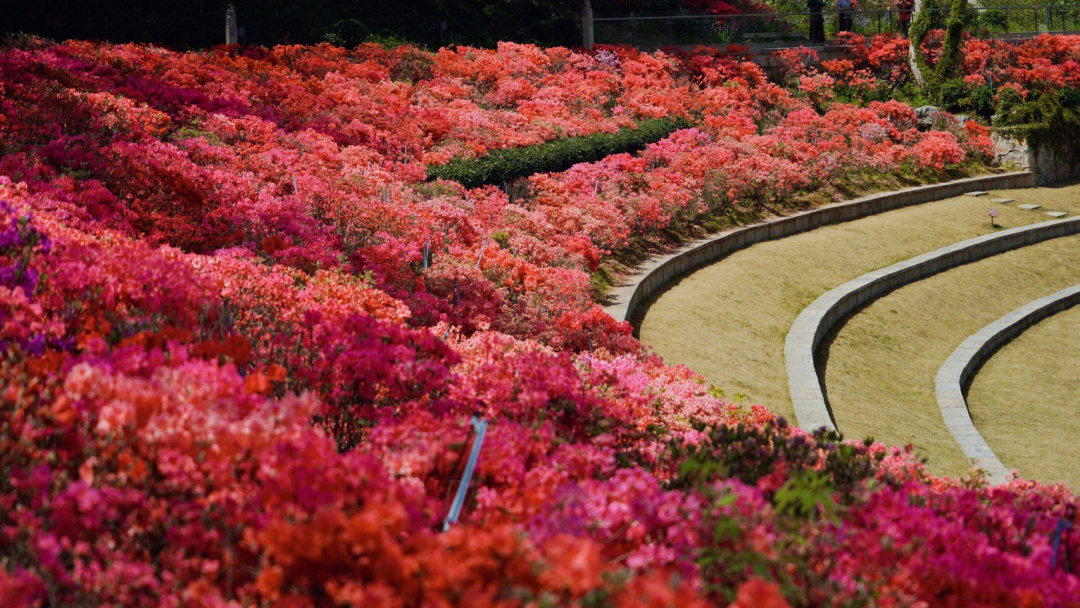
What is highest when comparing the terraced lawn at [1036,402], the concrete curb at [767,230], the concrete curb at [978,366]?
the concrete curb at [767,230]

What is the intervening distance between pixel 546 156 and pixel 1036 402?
7858mm

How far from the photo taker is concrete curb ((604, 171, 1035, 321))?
11703mm

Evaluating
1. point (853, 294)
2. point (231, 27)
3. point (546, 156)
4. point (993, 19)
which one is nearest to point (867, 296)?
point (853, 294)

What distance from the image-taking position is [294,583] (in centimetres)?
267

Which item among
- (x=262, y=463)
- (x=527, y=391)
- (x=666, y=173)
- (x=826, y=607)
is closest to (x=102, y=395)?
(x=262, y=463)

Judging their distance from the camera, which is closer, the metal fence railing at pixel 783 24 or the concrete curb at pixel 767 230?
the concrete curb at pixel 767 230

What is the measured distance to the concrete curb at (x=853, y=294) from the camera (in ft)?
29.6

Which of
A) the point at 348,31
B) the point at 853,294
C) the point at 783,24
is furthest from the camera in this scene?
the point at 783,24

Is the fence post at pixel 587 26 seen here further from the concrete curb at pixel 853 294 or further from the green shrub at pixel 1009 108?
the concrete curb at pixel 853 294

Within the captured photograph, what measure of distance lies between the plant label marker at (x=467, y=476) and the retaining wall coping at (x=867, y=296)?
5.09m

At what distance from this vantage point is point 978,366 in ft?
39.5

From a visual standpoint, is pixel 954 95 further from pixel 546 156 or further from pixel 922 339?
pixel 546 156

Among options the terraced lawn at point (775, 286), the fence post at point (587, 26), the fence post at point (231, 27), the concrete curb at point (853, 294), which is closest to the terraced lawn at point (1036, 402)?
the terraced lawn at point (775, 286)

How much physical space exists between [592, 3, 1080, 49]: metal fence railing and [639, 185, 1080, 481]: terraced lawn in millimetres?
11255
